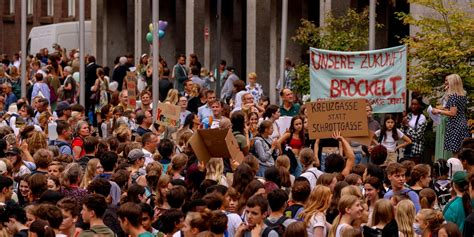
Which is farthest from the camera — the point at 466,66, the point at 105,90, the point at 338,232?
the point at 105,90

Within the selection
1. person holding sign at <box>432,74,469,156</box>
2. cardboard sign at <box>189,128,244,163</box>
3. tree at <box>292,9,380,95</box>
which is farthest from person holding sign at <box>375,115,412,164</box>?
tree at <box>292,9,380,95</box>

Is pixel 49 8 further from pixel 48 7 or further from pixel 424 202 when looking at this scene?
pixel 424 202

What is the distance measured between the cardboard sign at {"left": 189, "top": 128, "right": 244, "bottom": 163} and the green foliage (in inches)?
280

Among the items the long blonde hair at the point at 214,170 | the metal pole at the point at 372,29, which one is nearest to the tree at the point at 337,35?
the metal pole at the point at 372,29

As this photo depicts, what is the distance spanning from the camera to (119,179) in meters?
17.4

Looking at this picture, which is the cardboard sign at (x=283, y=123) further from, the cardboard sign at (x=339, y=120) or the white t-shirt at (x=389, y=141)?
the cardboard sign at (x=339, y=120)

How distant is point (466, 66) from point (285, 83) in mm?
10973

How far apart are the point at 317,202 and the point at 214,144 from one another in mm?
5117

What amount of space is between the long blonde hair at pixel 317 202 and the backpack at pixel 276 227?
1.80 feet

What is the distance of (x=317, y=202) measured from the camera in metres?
15.3

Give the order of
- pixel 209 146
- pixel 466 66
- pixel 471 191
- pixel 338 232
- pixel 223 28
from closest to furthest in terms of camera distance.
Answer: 1. pixel 338 232
2. pixel 471 191
3. pixel 209 146
4. pixel 466 66
5. pixel 223 28

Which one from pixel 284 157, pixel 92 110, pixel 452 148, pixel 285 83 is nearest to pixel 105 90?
pixel 92 110

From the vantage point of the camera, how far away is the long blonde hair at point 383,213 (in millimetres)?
14547

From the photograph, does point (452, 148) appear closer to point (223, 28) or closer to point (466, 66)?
point (466, 66)
